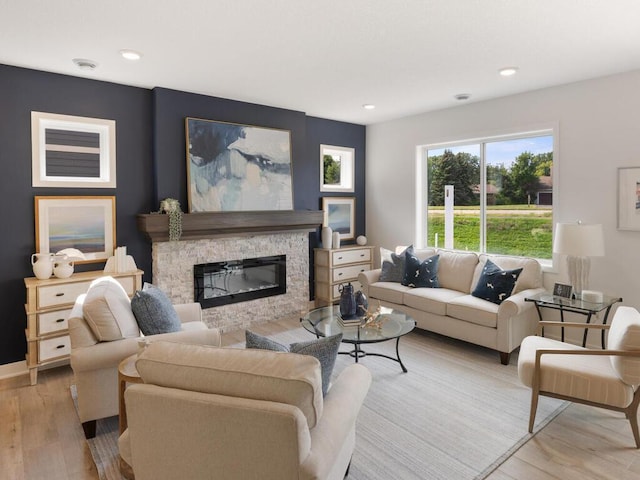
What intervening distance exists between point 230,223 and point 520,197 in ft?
11.1

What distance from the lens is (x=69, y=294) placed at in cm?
351

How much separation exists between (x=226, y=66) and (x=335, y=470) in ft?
10.7

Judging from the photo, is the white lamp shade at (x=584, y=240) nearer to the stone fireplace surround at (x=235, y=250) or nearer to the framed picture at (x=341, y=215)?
the stone fireplace surround at (x=235, y=250)

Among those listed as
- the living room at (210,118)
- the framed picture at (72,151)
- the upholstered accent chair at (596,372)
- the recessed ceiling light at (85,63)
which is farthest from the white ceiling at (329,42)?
the upholstered accent chair at (596,372)

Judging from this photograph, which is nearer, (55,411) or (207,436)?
(207,436)

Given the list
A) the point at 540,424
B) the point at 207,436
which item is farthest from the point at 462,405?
the point at 207,436

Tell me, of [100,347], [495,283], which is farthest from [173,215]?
[495,283]

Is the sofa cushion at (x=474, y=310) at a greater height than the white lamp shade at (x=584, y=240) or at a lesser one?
lesser

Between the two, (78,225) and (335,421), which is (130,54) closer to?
(78,225)

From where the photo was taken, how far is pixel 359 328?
3.36m

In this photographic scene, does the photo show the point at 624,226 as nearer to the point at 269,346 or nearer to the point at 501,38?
the point at 501,38

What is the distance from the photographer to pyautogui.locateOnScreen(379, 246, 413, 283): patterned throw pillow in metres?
4.99

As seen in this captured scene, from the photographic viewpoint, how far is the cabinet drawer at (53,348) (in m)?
3.36

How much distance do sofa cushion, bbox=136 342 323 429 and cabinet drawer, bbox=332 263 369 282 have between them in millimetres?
4036
